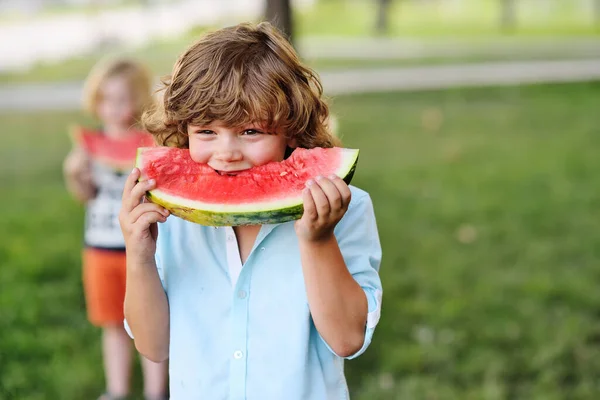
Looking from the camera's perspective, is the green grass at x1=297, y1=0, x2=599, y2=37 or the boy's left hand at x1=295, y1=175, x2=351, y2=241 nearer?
the boy's left hand at x1=295, y1=175, x2=351, y2=241

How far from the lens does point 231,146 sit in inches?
74.5

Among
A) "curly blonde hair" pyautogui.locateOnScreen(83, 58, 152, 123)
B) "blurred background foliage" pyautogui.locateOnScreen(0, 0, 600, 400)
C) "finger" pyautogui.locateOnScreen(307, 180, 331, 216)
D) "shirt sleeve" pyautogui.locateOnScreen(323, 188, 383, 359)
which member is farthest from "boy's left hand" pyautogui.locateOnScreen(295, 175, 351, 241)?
"curly blonde hair" pyautogui.locateOnScreen(83, 58, 152, 123)

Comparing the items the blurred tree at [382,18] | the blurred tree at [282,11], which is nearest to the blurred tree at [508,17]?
the blurred tree at [382,18]

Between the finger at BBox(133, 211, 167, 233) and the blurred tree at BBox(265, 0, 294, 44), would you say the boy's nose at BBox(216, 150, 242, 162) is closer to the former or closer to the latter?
the finger at BBox(133, 211, 167, 233)

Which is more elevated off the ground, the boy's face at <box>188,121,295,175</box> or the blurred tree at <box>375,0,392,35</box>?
the boy's face at <box>188,121,295,175</box>

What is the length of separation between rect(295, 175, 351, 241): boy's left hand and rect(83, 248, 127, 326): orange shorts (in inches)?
81.1

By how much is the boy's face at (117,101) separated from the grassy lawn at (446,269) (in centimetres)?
103

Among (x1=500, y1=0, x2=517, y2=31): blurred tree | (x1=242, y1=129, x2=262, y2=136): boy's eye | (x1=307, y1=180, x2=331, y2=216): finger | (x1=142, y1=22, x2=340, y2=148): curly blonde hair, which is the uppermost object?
(x1=142, y1=22, x2=340, y2=148): curly blonde hair

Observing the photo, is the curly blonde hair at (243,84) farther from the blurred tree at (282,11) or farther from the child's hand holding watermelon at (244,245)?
the blurred tree at (282,11)

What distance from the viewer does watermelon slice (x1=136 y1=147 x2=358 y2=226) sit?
6.40 feet

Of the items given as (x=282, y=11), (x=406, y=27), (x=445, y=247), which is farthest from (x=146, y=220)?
(x=406, y=27)

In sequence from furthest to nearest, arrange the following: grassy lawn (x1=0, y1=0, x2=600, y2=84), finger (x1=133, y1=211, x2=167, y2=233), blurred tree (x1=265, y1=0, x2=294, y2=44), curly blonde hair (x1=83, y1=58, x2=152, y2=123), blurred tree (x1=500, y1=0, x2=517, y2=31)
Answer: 1. blurred tree (x1=500, y1=0, x2=517, y2=31)
2. grassy lawn (x1=0, y1=0, x2=600, y2=84)
3. blurred tree (x1=265, y1=0, x2=294, y2=44)
4. curly blonde hair (x1=83, y1=58, x2=152, y2=123)
5. finger (x1=133, y1=211, x2=167, y2=233)

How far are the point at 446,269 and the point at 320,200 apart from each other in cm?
362

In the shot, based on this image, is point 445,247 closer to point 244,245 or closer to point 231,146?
point 244,245
